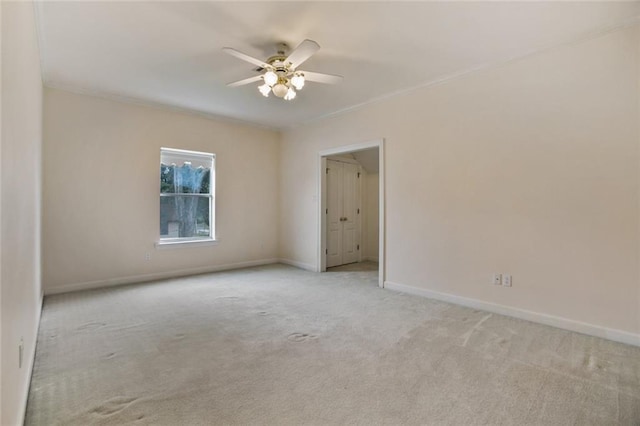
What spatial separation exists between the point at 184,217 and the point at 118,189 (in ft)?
3.51

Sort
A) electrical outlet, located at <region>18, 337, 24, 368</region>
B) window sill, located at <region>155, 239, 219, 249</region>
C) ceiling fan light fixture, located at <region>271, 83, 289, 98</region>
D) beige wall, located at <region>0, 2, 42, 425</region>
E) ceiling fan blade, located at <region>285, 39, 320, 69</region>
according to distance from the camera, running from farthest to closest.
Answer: window sill, located at <region>155, 239, 219, 249</region>
ceiling fan light fixture, located at <region>271, 83, 289, 98</region>
ceiling fan blade, located at <region>285, 39, 320, 69</region>
electrical outlet, located at <region>18, 337, 24, 368</region>
beige wall, located at <region>0, 2, 42, 425</region>

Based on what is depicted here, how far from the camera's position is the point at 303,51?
2.55 meters

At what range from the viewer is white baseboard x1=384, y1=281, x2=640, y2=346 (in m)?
2.68

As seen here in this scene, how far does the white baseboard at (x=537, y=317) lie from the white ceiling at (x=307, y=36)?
2.56m

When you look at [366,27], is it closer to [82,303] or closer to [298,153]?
[298,153]

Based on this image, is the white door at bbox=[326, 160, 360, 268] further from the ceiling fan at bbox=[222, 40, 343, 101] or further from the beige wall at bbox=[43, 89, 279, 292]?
the ceiling fan at bbox=[222, 40, 343, 101]

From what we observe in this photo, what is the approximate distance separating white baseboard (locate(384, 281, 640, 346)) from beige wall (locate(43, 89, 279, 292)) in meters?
3.43

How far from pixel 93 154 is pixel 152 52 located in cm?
200

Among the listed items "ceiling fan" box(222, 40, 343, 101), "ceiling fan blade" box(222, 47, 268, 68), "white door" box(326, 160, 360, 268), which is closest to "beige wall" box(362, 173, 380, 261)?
"white door" box(326, 160, 360, 268)

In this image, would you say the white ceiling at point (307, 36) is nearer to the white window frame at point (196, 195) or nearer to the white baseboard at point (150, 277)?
the white window frame at point (196, 195)

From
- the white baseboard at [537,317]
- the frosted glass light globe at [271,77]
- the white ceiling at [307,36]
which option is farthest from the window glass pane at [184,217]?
the white baseboard at [537,317]

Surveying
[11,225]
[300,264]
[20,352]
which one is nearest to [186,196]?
[300,264]

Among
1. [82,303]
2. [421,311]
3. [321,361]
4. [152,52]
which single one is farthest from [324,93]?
[82,303]

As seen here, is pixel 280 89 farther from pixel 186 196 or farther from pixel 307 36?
pixel 186 196
